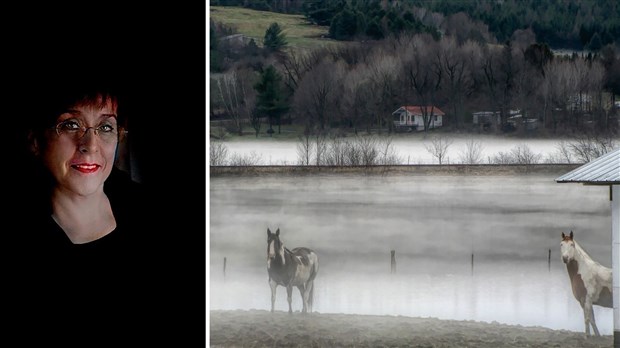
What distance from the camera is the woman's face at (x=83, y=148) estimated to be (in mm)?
6422

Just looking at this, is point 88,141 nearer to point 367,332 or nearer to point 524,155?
point 367,332

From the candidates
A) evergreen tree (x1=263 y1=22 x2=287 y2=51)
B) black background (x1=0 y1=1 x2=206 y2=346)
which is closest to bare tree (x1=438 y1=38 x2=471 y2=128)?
evergreen tree (x1=263 y1=22 x2=287 y2=51)

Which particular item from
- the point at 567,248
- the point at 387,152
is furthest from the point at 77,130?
the point at 567,248

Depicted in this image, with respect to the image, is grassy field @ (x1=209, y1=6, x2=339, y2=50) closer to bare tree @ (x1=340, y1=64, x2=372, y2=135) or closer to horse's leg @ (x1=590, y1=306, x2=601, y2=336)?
bare tree @ (x1=340, y1=64, x2=372, y2=135)

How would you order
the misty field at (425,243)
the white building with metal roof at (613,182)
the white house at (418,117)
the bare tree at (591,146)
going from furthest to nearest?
the white house at (418,117)
the bare tree at (591,146)
the misty field at (425,243)
the white building with metal roof at (613,182)

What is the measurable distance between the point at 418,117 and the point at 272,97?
45.4 inches

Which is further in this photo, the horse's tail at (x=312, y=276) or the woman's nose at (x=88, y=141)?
the horse's tail at (x=312, y=276)

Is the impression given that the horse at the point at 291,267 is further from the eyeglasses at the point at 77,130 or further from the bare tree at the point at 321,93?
the eyeglasses at the point at 77,130

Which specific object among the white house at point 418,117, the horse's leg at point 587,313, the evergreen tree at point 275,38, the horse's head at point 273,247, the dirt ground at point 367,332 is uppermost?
the evergreen tree at point 275,38

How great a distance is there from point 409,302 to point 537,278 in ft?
3.17

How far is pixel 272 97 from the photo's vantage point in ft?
26.0

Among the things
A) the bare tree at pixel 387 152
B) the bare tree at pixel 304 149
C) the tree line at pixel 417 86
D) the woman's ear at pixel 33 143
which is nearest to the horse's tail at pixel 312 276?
the bare tree at pixel 304 149

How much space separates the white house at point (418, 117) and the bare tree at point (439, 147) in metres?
0.11

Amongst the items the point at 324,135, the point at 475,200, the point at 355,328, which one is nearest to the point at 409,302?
the point at 355,328
